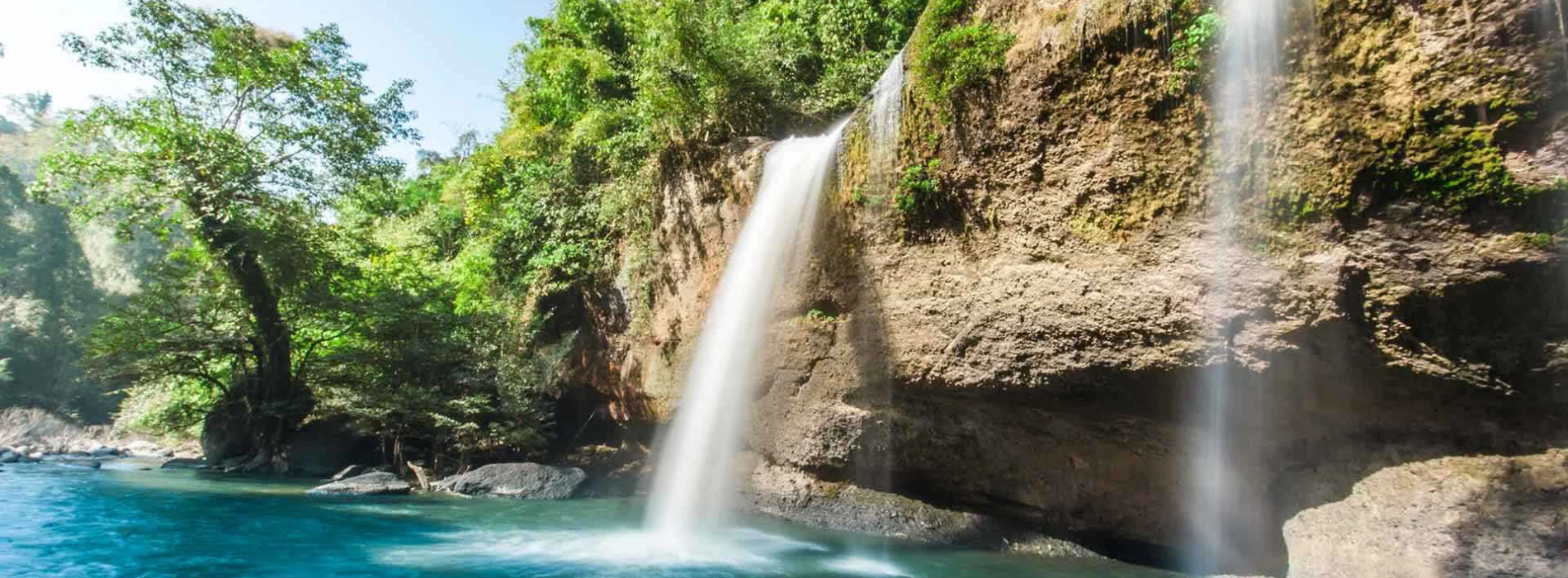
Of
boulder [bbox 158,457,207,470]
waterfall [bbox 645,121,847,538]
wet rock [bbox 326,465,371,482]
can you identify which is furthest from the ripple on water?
boulder [bbox 158,457,207,470]

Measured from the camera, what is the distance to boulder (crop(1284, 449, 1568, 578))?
15.6 ft

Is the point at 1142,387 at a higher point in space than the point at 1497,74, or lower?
lower

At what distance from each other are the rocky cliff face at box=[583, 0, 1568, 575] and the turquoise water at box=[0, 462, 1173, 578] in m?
1.15

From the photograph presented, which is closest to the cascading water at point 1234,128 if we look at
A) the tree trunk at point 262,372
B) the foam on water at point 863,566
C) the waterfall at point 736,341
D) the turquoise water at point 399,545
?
the turquoise water at point 399,545

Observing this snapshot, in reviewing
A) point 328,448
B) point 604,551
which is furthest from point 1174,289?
point 328,448

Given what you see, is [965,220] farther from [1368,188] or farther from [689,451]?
[689,451]

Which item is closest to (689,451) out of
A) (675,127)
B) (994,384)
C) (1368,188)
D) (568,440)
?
(994,384)

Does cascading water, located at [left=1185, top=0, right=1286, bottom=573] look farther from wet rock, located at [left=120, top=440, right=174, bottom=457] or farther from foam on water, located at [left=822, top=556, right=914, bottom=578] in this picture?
wet rock, located at [left=120, top=440, right=174, bottom=457]

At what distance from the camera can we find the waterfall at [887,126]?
807cm

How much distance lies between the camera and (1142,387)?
20.5 ft

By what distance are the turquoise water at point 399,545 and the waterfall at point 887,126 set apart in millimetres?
3950

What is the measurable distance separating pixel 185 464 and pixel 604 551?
13586 mm

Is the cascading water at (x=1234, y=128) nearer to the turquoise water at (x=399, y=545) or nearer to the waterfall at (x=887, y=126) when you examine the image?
the turquoise water at (x=399, y=545)

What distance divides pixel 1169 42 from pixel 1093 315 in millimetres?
2213
